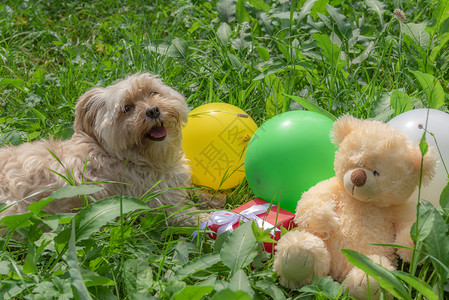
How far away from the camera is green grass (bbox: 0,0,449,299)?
2.21m

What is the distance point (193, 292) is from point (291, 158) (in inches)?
43.3

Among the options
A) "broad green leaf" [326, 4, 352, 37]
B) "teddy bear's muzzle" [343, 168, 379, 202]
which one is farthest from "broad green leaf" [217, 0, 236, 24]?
"teddy bear's muzzle" [343, 168, 379, 202]

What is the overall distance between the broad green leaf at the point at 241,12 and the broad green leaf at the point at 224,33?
0.92 ft

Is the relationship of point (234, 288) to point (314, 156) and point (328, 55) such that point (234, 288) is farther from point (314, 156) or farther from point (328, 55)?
point (328, 55)

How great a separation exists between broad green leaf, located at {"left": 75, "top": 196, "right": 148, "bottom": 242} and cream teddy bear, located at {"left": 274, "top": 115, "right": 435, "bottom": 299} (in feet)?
2.33

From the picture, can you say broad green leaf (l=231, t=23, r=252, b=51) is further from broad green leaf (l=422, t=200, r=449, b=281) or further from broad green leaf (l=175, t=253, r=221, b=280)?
broad green leaf (l=422, t=200, r=449, b=281)

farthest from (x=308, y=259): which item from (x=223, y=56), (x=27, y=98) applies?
(x=27, y=98)

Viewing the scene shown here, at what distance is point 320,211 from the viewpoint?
239 cm

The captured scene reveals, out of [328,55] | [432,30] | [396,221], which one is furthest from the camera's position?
[432,30]

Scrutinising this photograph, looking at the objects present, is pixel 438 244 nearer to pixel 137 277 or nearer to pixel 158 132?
pixel 137 277

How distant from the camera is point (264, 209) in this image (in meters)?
2.90

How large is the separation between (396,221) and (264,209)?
0.75 metres

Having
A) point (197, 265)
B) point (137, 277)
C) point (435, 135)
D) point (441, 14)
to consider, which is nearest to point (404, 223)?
point (435, 135)

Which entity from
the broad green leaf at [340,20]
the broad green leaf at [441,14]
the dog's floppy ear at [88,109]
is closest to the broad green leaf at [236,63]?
the broad green leaf at [340,20]
